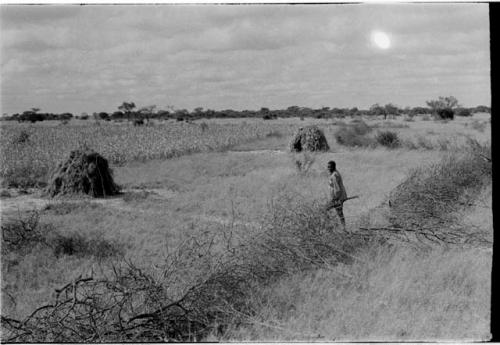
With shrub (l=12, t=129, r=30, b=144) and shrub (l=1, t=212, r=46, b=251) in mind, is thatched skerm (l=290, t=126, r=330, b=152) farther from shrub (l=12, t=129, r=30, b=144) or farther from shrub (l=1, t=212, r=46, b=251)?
shrub (l=1, t=212, r=46, b=251)

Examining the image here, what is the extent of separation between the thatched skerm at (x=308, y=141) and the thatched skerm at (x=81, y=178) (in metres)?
14.4

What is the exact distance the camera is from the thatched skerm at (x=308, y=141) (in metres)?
28.4

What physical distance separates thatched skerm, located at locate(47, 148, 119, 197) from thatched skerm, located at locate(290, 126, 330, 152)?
1442 cm

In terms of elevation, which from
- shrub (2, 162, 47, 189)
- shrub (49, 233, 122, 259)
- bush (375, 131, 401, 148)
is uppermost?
bush (375, 131, 401, 148)

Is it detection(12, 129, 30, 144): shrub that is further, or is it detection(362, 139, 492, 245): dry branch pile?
detection(12, 129, 30, 144): shrub

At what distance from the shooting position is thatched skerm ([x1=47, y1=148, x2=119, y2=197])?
15.8 metres

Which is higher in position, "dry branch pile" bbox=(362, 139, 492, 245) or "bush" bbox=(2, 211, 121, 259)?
"dry branch pile" bbox=(362, 139, 492, 245)

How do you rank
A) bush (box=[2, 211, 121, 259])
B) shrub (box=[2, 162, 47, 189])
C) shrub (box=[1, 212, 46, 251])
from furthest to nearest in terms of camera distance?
shrub (box=[2, 162, 47, 189]), shrub (box=[1, 212, 46, 251]), bush (box=[2, 211, 121, 259])

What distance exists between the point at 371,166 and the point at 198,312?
16962 millimetres

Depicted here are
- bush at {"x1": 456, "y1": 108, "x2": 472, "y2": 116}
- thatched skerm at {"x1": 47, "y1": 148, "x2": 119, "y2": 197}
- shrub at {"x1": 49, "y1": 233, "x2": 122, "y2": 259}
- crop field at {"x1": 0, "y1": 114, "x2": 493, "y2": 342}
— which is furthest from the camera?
bush at {"x1": 456, "y1": 108, "x2": 472, "y2": 116}

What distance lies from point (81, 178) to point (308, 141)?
15.2 m

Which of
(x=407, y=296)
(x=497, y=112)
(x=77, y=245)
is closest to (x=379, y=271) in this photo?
(x=407, y=296)

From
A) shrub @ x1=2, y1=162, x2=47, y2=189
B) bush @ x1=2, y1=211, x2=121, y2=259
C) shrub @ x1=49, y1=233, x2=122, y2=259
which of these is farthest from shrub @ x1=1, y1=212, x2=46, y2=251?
shrub @ x1=2, y1=162, x2=47, y2=189

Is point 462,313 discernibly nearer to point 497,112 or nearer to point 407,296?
point 407,296
